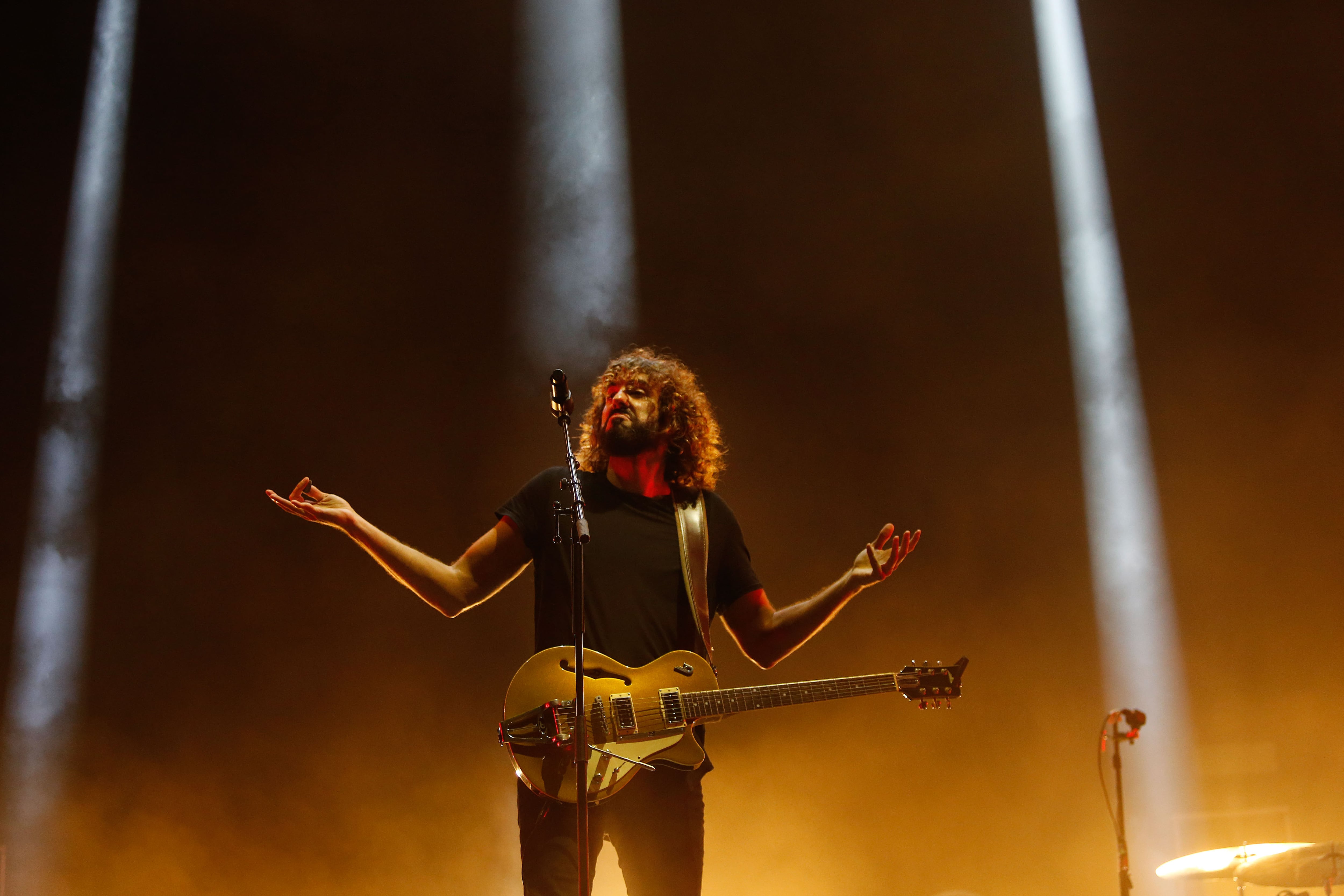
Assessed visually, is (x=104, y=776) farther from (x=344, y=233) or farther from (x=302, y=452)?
(x=344, y=233)

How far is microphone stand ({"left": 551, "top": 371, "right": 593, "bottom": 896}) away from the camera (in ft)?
6.67

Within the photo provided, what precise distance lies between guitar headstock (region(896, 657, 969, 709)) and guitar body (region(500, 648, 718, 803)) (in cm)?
59

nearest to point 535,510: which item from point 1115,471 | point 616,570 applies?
point 616,570

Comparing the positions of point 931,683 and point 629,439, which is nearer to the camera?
point 931,683

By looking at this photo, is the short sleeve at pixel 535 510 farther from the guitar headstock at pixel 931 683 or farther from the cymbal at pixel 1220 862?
the cymbal at pixel 1220 862

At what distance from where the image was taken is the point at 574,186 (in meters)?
5.30

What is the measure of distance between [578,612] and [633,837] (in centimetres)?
55

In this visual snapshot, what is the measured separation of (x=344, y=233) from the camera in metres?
5.19

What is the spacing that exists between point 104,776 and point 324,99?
352 cm

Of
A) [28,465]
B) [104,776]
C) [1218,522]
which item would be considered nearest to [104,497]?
[28,465]

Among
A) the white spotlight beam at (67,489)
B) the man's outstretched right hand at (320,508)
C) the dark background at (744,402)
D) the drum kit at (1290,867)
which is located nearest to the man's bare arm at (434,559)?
the man's outstretched right hand at (320,508)

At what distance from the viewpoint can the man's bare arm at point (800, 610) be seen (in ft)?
8.62

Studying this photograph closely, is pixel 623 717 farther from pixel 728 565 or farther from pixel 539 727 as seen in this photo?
pixel 728 565

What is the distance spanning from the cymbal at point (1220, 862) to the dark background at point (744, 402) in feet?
4.65
